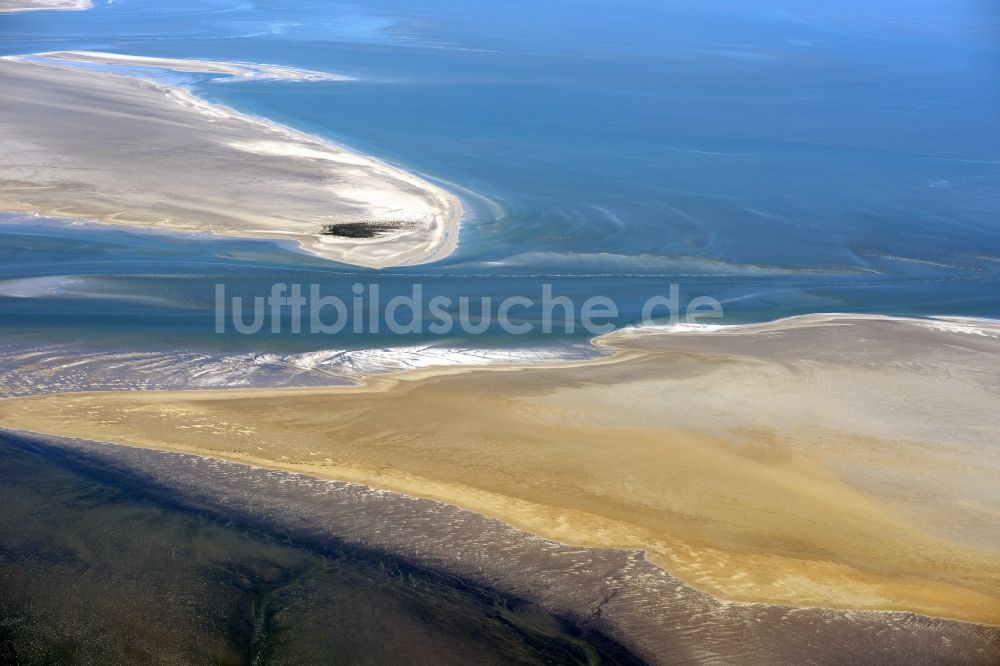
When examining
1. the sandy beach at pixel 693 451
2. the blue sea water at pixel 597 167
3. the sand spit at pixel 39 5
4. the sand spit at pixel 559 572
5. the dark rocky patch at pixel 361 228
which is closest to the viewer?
the sand spit at pixel 559 572

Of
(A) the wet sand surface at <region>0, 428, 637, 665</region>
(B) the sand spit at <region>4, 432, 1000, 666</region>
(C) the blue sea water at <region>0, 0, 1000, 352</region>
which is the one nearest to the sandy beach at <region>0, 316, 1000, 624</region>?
(B) the sand spit at <region>4, 432, 1000, 666</region>

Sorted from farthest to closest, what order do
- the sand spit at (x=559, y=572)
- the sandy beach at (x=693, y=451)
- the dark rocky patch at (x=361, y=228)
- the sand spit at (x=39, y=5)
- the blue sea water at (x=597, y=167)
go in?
the sand spit at (x=39, y=5)
the dark rocky patch at (x=361, y=228)
the blue sea water at (x=597, y=167)
the sandy beach at (x=693, y=451)
the sand spit at (x=559, y=572)

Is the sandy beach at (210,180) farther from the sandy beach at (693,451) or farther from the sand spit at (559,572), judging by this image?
the sand spit at (559,572)

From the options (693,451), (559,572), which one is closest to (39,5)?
(693,451)

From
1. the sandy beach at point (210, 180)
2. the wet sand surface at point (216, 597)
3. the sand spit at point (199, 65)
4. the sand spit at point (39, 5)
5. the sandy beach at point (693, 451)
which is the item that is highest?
the sand spit at point (39, 5)

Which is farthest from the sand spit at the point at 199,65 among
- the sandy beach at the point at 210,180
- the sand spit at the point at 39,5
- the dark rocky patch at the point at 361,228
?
the dark rocky patch at the point at 361,228

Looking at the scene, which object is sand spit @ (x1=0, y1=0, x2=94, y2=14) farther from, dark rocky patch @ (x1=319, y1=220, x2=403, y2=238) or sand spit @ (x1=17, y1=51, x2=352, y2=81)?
dark rocky patch @ (x1=319, y1=220, x2=403, y2=238)

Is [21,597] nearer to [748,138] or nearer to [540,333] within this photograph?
[540,333]

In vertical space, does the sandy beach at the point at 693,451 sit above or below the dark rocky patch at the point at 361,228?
below
